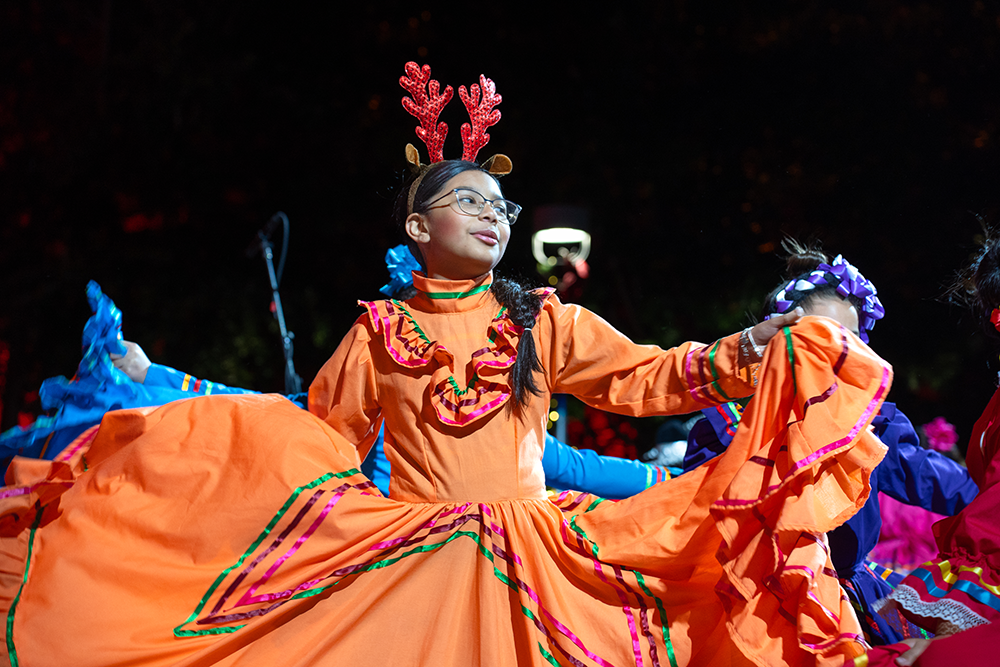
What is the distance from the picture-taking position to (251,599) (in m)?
1.74

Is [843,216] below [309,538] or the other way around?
the other way around

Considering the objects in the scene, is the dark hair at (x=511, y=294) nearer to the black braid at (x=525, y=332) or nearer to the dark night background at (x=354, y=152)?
the black braid at (x=525, y=332)

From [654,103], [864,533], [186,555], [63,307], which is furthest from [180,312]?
[864,533]

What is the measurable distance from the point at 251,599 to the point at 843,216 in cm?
403

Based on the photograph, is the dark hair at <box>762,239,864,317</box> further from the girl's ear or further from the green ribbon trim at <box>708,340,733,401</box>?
the girl's ear

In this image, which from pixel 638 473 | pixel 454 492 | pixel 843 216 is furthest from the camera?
pixel 843 216

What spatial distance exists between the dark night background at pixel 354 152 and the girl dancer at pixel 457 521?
3292 millimetres

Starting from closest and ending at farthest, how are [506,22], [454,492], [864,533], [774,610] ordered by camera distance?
[774,610]
[454,492]
[864,533]
[506,22]

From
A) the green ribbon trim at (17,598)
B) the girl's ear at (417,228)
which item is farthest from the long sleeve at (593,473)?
the green ribbon trim at (17,598)

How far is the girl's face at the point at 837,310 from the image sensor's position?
244cm

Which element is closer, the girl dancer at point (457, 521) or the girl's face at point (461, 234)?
the girl dancer at point (457, 521)

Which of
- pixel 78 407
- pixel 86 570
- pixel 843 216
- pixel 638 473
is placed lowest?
pixel 638 473

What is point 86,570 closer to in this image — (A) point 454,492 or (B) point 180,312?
(A) point 454,492

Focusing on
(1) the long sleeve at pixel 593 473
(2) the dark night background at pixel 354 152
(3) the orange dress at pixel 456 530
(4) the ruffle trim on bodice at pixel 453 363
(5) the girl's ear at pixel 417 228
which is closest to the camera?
(3) the orange dress at pixel 456 530
